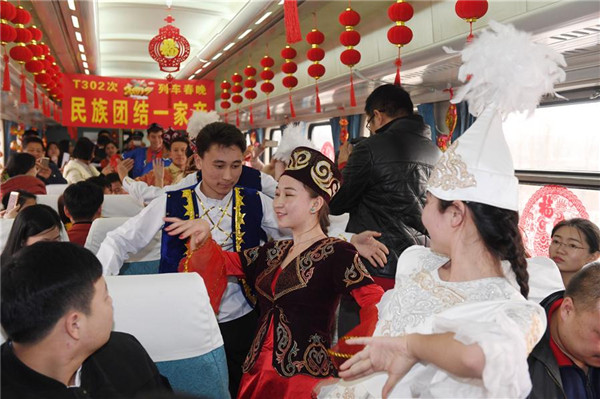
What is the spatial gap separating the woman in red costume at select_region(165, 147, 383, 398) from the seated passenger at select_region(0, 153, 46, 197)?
3349mm

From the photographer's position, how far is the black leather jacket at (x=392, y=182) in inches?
125

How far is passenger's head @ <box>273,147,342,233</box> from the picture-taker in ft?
7.34

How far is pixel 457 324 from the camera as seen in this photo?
1.33m

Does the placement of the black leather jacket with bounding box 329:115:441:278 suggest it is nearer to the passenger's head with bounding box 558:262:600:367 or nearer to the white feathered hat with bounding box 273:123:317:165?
the white feathered hat with bounding box 273:123:317:165

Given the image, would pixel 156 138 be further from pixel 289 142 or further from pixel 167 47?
pixel 289 142

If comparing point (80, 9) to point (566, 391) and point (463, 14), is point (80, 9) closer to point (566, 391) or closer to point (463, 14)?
point (463, 14)

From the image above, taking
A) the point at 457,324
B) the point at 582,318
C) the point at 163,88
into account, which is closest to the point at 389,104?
the point at 582,318

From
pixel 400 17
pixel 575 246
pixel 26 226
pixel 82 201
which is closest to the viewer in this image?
pixel 26 226

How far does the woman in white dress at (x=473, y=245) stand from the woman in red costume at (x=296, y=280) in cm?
37

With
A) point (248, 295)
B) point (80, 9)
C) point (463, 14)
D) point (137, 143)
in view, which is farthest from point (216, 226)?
point (137, 143)

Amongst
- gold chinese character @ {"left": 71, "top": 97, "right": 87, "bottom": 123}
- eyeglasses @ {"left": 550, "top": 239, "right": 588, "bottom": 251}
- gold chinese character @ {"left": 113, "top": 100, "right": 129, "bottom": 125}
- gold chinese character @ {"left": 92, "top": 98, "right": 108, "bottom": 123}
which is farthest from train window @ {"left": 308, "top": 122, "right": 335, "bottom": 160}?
eyeglasses @ {"left": 550, "top": 239, "right": 588, "bottom": 251}

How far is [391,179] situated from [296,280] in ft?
4.04

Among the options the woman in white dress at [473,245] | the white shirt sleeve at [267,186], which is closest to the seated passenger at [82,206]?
the white shirt sleeve at [267,186]

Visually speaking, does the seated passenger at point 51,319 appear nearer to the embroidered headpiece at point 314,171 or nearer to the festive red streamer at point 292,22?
the embroidered headpiece at point 314,171
